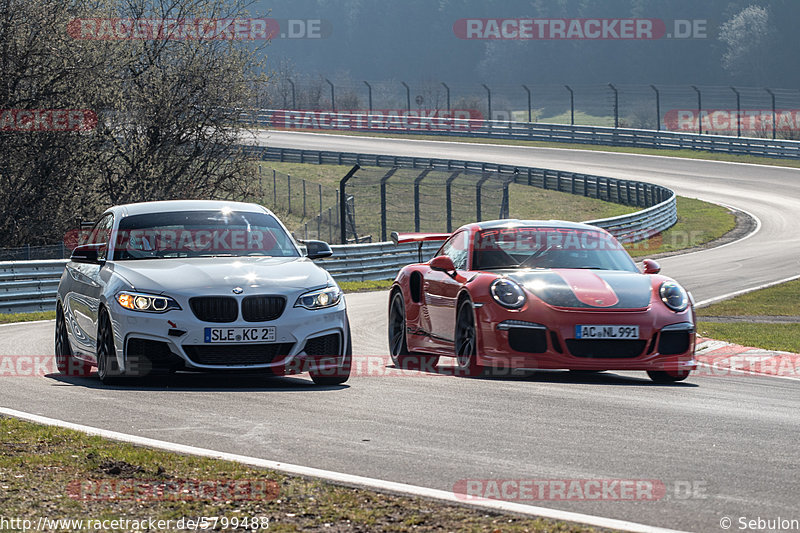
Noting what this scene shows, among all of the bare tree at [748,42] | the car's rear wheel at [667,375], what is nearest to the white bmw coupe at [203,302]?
the car's rear wheel at [667,375]

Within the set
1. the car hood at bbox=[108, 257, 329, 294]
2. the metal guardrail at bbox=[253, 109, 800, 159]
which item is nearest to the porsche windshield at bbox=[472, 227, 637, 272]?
the car hood at bbox=[108, 257, 329, 294]

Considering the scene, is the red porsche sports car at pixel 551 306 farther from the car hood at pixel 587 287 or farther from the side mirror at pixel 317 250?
the side mirror at pixel 317 250

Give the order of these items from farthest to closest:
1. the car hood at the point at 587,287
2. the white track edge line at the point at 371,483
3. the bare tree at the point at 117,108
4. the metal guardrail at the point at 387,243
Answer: the bare tree at the point at 117,108, the metal guardrail at the point at 387,243, the car hood at the point at 587,287, the white track edge line at the point at 371,483

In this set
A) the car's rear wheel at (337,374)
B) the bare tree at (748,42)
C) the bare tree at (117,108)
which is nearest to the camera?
the car's rear wheel at (337,374)

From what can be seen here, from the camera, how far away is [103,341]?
9383 millimetres

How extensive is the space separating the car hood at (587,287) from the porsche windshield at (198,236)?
2130mm

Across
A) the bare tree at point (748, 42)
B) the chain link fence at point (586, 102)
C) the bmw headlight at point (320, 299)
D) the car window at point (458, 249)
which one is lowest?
the bmw headlight at point (320, 299)

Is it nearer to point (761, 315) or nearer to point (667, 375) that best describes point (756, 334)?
point (761, 315)

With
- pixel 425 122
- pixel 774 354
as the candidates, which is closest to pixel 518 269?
pixel 774 354

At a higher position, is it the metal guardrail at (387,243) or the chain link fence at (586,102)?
the chain link fence at (586,102)

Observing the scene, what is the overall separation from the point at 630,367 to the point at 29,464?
5219mm

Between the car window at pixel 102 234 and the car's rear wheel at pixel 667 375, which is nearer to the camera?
the car's rear wheel at pixel 667 375

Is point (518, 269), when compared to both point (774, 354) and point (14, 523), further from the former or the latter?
point (14, 523)

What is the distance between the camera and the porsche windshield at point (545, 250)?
35.5 ft
